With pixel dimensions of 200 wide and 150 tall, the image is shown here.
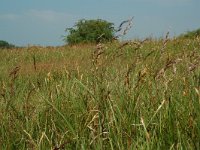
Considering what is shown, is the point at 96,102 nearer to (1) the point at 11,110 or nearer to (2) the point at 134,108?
(2) the point at 134,108

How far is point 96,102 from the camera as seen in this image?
2795 mm

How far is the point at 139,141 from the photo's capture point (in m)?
2.24

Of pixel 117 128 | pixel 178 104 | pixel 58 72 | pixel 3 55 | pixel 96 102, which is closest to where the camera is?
pixel 117 128

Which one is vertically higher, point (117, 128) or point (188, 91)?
point (188, 91)

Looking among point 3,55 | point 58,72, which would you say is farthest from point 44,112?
point 3,55

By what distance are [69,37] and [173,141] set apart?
40.1 metres

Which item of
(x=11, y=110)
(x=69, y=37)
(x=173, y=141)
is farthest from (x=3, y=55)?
(x=69, y=37)

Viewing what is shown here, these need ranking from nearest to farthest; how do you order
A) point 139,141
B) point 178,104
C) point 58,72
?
point 139,141, point 178,104, point 58,72

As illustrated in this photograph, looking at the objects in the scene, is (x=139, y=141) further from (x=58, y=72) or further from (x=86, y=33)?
(x=86, y=33)

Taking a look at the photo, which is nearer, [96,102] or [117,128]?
[117,128]

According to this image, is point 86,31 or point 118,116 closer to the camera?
point 118,116

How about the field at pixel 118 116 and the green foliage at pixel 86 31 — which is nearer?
the field at pixel 118 116

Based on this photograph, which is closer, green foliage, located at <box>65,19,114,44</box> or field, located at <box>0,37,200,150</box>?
field, located at <box>0,37,200,150</box>

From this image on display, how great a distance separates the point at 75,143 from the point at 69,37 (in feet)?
131
